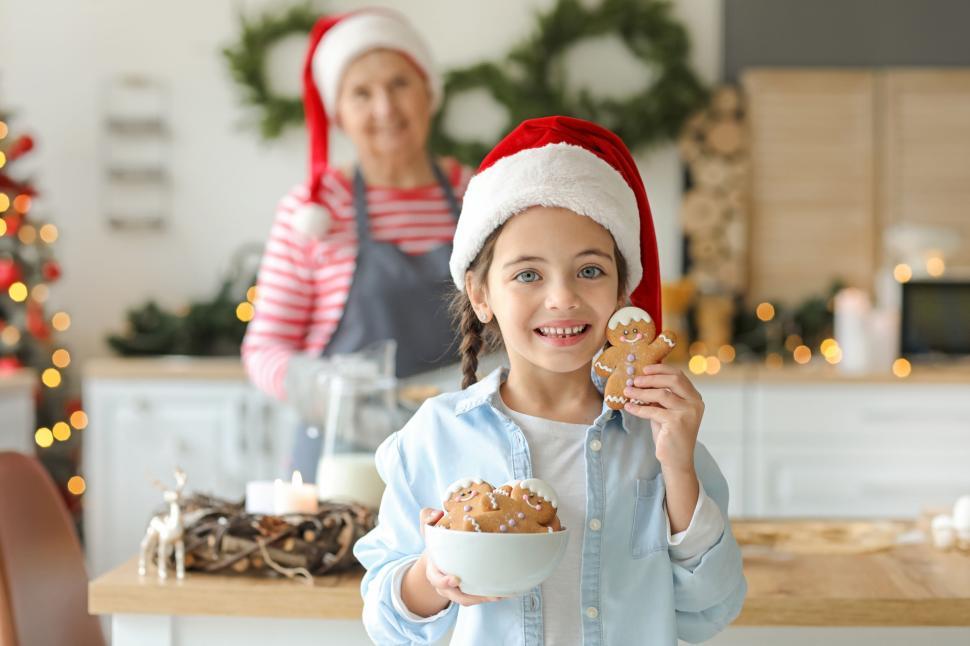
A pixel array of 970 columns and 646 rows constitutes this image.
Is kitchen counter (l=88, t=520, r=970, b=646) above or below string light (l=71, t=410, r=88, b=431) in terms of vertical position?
above

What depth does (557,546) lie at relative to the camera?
3.45 ft

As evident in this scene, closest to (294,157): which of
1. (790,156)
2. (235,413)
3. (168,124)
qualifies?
(168,124)

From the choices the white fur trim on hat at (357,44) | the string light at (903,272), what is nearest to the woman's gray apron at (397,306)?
the white fur trim on hat at (357,44)

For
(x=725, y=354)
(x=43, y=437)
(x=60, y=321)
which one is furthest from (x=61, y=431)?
(x=725, y=354)

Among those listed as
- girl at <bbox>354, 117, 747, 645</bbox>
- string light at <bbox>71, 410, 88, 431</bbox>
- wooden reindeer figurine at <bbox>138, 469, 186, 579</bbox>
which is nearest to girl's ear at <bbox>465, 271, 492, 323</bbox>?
girl at <bbox>354, 117, 747, 645</bbox>

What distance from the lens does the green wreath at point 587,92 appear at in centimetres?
431

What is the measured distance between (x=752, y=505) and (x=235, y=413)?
66.1 inches

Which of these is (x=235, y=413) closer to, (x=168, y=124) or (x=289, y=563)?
(x=168, y=124)

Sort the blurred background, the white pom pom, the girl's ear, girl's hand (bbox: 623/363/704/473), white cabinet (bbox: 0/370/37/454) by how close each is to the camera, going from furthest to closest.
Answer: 1. the blurred background
2. white cabinet (bbox: 0/370/37/454)
3. the white pom pom
4. the girl's ear
5. girl's hand (bbox: 623/363/704/473)

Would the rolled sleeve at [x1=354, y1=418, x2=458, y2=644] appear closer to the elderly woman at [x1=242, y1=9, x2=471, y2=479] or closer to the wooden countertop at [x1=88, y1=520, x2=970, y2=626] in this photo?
the wooden countertop at [x1=88, y1=520, x2=970, y2=626]

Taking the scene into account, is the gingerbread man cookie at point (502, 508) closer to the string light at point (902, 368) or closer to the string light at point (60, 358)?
the string light at point (902, 368)

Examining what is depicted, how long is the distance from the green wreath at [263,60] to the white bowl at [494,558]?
11.5 ft

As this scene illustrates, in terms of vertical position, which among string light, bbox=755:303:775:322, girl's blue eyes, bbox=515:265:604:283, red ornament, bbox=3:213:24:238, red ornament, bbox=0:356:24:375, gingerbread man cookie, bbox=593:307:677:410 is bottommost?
red ornament, bbox=0:356:24:375

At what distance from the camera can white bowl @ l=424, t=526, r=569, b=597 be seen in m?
1.02
